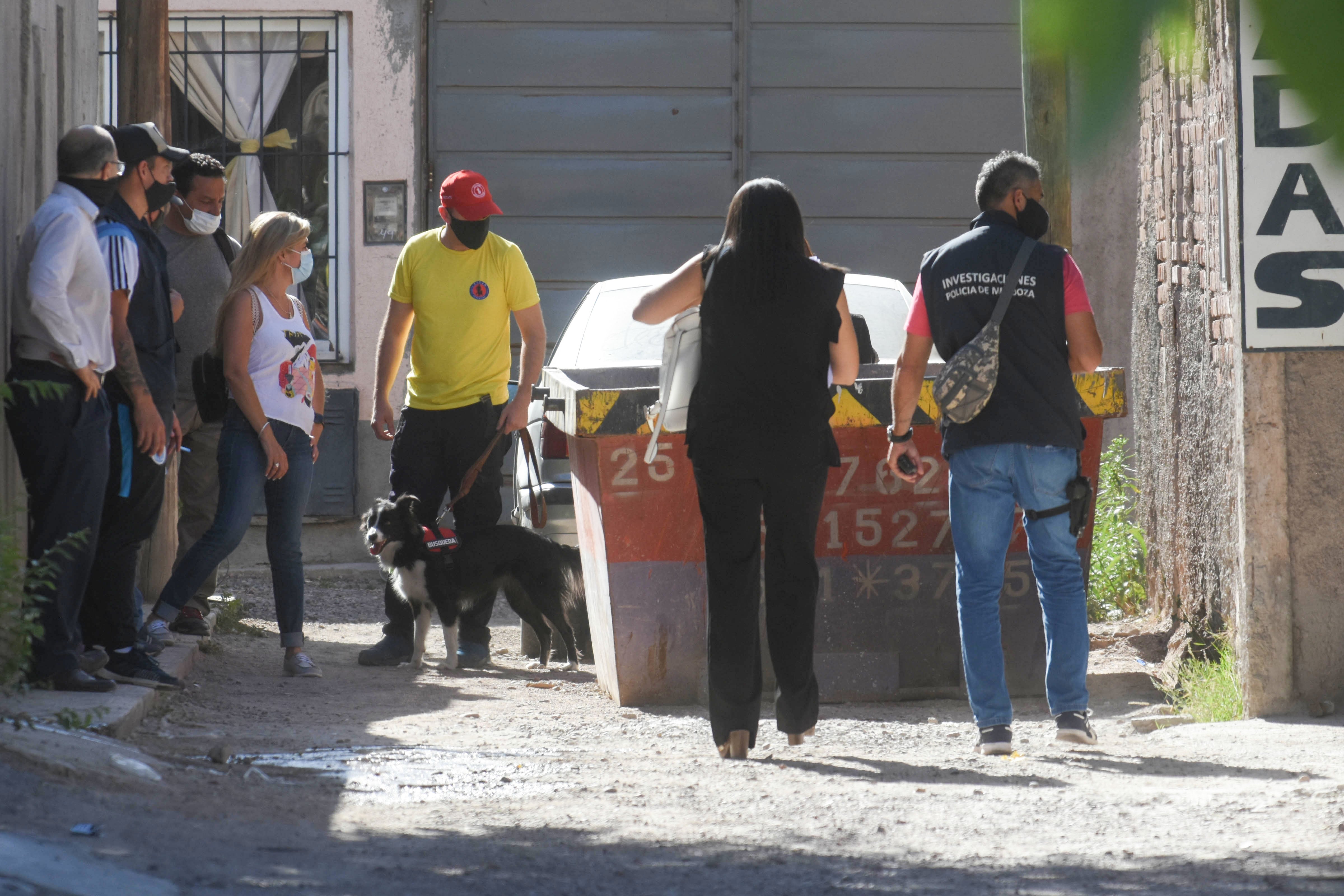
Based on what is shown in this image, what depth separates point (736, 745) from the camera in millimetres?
4516

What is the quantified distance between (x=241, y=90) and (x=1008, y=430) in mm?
7652

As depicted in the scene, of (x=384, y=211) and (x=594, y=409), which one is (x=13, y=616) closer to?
(x=594, y=409)

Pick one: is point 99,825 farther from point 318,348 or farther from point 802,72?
point 802,72

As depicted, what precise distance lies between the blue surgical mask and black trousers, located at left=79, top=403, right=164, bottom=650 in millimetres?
1109

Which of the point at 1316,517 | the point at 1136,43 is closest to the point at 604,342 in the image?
the point at 1316,517

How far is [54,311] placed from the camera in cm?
445

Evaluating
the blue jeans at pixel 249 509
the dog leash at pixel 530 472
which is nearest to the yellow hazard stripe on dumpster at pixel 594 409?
the dog leash at pixel 530 472

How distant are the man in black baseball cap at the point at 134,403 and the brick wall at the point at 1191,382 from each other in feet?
10.3

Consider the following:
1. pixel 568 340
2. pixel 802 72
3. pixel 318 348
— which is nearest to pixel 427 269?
pixel 568 340

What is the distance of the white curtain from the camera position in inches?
414

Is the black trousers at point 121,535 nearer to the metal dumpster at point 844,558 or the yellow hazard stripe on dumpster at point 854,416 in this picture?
the metal dumpster at point 844,558

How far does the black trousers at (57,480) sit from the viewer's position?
4559 millimetres

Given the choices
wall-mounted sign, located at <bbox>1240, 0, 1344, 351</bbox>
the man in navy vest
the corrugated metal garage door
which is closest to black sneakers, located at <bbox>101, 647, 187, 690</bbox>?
the man in navy vest

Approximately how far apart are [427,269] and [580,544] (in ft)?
4.38
